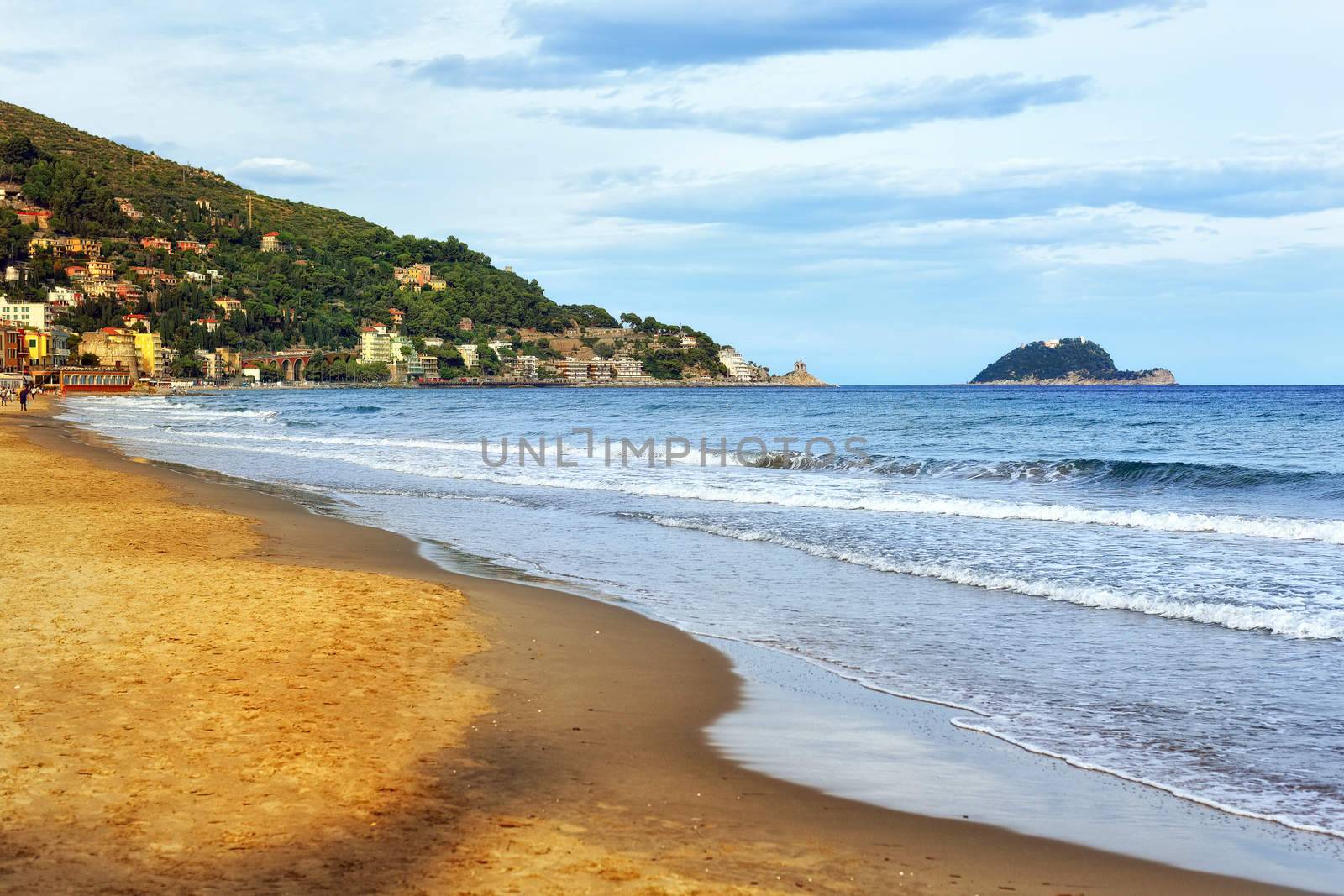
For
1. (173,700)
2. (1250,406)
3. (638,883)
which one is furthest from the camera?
(1250,406)

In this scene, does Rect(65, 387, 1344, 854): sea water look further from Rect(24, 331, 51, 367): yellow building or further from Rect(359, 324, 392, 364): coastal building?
Rect(359, 324, 392, 364): coastal building

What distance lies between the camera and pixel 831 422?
177 ft

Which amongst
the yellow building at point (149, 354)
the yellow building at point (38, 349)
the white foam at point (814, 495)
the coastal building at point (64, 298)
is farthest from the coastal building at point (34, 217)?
the white foam at point (814, 495)

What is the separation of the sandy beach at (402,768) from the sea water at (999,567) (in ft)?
4.70

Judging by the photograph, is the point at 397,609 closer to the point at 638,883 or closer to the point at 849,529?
the point at 638,883

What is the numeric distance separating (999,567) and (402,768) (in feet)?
26.6

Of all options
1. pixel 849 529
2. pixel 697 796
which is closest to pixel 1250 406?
pixel 849 529

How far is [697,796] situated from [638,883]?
1.04 meters

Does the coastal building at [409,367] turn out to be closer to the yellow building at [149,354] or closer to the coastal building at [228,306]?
the coastal building at [228,306]

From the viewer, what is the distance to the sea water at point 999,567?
6.06 metres

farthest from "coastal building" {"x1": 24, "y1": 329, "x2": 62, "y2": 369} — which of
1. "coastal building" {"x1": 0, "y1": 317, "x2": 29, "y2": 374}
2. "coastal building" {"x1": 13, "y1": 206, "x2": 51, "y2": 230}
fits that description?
"coastal building" {"x1": 13, "y1": 206, "x2": 51, "y2": 230}

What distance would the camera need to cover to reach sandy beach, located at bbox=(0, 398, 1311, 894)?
3869 mm

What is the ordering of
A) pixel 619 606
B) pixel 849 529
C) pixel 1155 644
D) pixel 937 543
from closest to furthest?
pixel 1155 644
pixel 619 606
pixel 937 543
pixel 849 529

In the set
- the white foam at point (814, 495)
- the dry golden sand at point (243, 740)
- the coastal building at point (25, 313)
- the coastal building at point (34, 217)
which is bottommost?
the white foam at point (814, 495)
